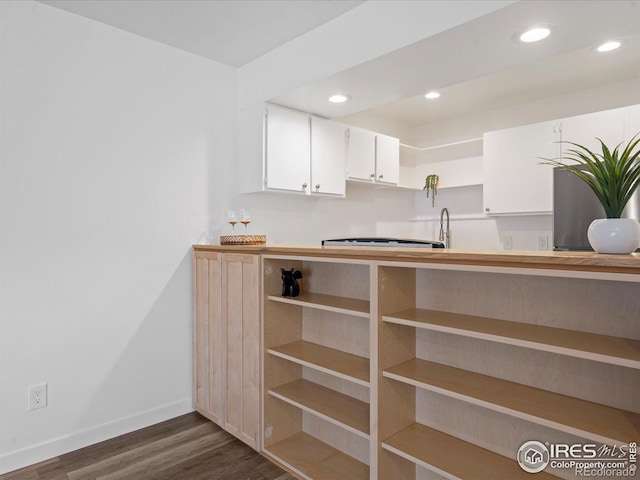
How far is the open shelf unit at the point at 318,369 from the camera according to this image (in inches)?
80.7

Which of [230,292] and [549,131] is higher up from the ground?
[549,131]

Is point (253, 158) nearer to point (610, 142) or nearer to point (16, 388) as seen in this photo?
point (16, 388)

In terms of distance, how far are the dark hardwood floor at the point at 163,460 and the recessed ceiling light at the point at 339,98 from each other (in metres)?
2.32

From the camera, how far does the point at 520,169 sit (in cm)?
359

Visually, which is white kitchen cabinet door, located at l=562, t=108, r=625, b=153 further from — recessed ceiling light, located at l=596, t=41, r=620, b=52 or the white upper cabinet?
the white upper cabinet

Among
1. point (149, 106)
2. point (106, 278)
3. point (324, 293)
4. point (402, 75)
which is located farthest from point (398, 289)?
point (149, 106)

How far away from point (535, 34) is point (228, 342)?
7.71ft

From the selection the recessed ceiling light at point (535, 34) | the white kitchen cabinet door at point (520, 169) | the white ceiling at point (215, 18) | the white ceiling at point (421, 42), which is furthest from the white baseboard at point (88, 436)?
the white kitchen cabinet door at point (520, 169)

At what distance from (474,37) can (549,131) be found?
191cm

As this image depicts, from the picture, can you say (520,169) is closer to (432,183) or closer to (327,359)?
(432,183)

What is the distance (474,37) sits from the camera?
194cm
